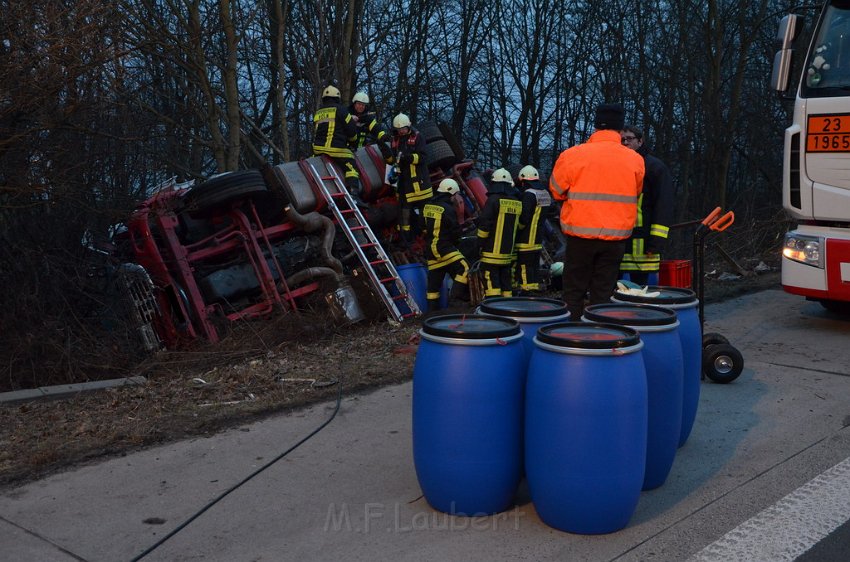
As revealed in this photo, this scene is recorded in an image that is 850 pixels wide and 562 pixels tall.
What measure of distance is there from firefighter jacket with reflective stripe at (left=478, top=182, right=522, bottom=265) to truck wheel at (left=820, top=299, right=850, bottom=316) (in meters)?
3.30

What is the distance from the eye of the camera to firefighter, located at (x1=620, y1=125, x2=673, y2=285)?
6.77 meters

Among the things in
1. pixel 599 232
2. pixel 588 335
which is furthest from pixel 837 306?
pixel 588 335

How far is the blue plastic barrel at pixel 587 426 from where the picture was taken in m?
3.44

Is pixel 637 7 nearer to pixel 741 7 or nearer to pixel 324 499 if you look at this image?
pixel 741 7

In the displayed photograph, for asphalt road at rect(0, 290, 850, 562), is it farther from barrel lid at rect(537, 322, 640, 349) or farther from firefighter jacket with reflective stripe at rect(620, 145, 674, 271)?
firefighter jacket with reflective stripe at rect(620, 145, 674, 271)

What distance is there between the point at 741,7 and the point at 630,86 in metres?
4.41

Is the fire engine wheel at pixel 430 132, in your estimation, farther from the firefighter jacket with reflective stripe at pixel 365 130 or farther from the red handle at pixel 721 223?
the red handle at pixel 721 223

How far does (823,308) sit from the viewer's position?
29.7 ft

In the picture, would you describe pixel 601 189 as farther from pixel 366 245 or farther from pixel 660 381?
pixel 366 245

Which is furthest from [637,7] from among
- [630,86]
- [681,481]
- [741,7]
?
[681,481]

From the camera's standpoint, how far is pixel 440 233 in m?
9.28

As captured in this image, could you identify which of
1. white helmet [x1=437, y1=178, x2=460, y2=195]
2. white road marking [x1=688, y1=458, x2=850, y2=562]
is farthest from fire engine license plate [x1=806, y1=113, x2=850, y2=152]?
white road marking [x1=688, y1=458, x2=850, y2=562]

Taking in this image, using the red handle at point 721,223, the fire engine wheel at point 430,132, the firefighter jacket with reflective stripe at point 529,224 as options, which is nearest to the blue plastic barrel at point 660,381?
the red handle at point 721,223

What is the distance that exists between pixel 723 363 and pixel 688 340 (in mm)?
1880
